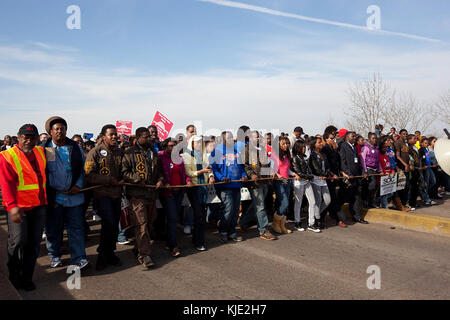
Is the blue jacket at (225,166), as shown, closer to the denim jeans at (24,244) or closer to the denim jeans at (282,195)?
the denim jeans at (282,195)

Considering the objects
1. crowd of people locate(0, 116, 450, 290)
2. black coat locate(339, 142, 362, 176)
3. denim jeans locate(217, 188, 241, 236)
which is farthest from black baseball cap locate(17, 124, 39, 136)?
black coat locate(339, 142, 362, 176)

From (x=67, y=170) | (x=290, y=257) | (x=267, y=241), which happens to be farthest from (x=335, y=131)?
(x=67, y=170)

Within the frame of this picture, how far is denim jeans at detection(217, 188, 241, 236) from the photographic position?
6609mm

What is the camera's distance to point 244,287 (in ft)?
14.8

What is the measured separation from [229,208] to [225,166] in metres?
0.78

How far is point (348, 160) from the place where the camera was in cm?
827

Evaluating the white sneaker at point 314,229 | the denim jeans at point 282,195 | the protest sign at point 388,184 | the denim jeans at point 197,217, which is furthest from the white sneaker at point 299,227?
the protest sign at point 388,184

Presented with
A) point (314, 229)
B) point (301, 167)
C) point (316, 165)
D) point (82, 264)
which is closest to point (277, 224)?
point (314, 229)

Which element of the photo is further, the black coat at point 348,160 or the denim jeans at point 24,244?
the black coat at point 348,160

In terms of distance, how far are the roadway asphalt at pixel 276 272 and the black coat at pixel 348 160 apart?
1797 millimetres

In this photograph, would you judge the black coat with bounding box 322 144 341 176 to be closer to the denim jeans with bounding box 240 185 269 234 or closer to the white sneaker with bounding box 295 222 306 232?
the white sneaker with bounding box 295 222 306 232

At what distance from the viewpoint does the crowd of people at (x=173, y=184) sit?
4.55 m

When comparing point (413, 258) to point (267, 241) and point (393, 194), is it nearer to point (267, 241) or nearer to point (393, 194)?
point (267, 241)
